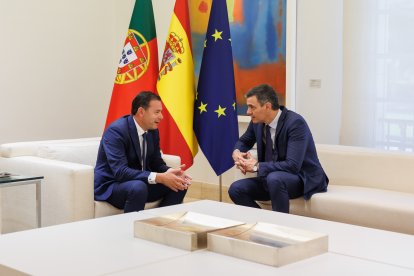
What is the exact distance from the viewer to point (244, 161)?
497 centimetres

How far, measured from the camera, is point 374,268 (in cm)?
250

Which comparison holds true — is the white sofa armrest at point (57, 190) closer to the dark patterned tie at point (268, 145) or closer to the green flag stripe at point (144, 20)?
the dark patterned tie at point (268, 145)

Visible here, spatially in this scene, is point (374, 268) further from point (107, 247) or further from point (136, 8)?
point (136, 8)

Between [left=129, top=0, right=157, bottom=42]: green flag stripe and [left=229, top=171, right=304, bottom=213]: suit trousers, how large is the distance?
1724mm

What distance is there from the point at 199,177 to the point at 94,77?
1634 mm

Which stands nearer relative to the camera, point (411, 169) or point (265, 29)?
point (411, 169)

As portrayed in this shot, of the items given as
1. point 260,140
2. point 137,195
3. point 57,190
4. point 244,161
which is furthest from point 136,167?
point 260,140

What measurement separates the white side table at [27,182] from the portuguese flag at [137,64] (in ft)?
4.75

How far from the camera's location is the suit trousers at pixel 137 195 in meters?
4.62

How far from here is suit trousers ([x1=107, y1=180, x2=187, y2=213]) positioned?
4.62 metres

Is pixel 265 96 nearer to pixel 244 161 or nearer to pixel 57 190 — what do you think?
Result: pixel 244 161

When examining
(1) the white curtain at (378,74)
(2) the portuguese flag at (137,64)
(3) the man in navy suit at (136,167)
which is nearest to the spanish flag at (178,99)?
(2) the portuguese flag at (137,64)

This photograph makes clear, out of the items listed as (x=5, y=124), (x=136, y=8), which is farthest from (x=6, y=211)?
(x=136, y=8)

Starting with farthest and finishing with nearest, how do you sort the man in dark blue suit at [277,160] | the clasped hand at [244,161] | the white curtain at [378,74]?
the white curtain at [378,74]
the clasped hand at [244,161]
the man in dark blue suit at [277,160]
